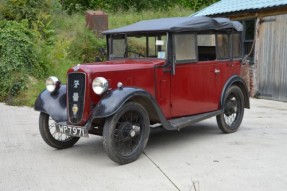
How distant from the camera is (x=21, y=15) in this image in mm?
14875

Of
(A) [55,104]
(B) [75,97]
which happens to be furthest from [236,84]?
(A) [55,104]

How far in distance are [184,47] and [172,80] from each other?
604 mm

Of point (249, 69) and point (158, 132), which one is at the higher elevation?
point (249, 69)


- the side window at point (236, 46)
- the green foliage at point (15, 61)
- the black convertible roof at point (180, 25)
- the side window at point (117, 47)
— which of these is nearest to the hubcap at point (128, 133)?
the black convertible roof at point (180, 25)

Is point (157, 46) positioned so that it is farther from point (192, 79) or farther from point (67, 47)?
point (67, 47)

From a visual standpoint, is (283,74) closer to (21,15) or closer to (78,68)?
(78,68)

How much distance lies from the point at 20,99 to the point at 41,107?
4910mm

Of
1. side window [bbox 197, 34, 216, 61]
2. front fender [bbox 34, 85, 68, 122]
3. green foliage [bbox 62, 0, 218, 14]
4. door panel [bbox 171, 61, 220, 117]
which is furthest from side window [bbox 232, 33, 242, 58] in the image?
green foliage [bbox 62, 0, 218, 14]

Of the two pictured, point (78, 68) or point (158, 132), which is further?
point (158, 132)

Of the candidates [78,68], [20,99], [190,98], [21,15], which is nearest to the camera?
[78,68]

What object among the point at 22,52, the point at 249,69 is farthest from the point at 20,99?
the point at 249,69

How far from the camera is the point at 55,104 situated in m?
5.89

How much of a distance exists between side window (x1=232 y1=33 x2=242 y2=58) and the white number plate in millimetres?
3561

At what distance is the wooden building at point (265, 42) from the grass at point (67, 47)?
Result: 5032 millimetres
